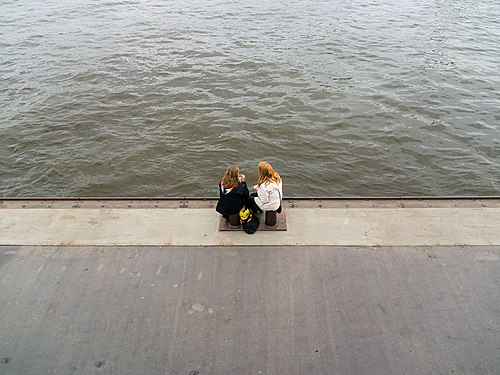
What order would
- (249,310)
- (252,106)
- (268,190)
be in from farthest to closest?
(252,106)
(268,190)
(249,310)

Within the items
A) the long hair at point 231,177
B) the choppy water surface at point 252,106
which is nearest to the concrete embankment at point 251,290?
the long hair at point 231,177

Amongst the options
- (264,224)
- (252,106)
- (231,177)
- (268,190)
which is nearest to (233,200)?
(231,177)

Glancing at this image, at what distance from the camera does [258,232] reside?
21.4 ft

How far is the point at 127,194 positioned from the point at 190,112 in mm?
4392

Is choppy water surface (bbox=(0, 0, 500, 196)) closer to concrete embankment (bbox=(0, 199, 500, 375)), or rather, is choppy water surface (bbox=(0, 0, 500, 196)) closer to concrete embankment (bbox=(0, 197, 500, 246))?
concrete embankment (bbox=(0, 197, 500, 246))

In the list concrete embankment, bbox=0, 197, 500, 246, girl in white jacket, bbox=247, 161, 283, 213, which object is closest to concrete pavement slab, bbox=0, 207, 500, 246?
concrete embankment, bbox=0, 197, 500, 246

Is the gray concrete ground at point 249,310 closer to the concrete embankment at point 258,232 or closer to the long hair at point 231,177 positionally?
the concrete embankment at point 258,232

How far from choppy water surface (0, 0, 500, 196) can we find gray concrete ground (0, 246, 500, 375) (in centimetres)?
383

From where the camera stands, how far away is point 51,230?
6.62 metres

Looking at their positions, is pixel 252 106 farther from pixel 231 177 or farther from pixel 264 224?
pixel 231 177

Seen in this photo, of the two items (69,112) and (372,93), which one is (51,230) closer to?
(69,112)

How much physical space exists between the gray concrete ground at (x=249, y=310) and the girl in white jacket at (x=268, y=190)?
0.70 metres

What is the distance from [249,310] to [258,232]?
1.56m

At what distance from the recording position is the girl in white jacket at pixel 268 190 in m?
6.14
